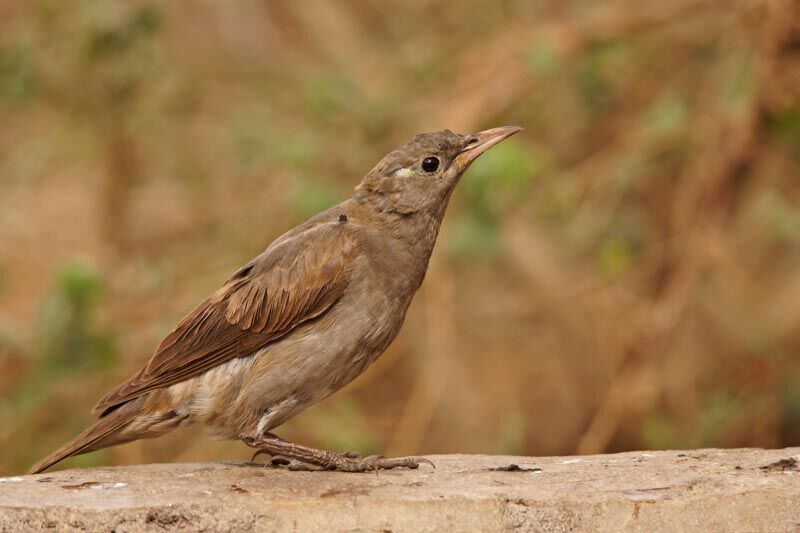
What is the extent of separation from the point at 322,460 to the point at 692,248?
3.57 metres

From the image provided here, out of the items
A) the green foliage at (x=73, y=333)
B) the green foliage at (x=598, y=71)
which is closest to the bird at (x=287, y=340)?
the green foliage at (x=73, y=333)

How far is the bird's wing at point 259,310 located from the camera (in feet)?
16.1

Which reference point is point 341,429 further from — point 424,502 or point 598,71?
Answer: point 424,502

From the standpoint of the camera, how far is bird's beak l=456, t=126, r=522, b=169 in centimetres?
530

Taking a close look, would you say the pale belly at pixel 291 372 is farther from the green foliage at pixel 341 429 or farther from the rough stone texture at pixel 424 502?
the green foliage at pixel 341 429

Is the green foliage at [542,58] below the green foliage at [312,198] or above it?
above

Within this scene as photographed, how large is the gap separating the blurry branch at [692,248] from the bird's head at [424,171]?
271 centimetres

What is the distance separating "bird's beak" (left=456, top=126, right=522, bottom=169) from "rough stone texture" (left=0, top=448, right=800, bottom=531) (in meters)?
1.42

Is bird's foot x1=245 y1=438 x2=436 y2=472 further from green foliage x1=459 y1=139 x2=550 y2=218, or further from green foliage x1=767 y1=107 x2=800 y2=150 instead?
green foliage x1=767 y1=107 x2=800 y2=150

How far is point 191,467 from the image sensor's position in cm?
484

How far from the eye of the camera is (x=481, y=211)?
7.43 metres

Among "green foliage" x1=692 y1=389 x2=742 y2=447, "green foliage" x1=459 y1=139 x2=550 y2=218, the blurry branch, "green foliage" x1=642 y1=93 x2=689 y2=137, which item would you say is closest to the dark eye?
"green foliage" x1=459 y1=139 x2=550 y2=218

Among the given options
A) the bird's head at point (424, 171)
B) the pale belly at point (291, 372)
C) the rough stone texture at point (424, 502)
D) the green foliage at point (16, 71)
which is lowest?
the rough stone texture at point (424, 502)

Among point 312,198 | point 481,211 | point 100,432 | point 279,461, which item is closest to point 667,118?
point 481,211
